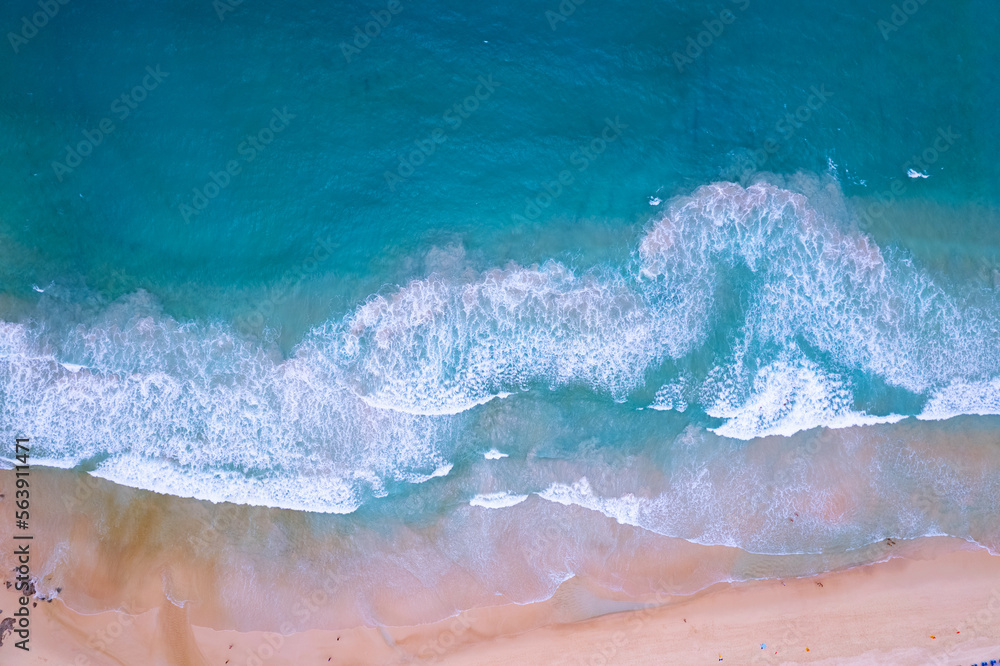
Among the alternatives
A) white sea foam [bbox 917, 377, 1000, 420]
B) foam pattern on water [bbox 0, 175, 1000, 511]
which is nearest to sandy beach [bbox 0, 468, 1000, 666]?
foam pattern on water [bbox 0, 175, 1000, 511]

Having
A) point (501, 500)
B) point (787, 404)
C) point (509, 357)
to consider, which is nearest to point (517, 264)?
point (509, 357)

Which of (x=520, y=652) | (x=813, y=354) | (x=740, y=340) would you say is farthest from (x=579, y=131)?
(x=520, y=652)

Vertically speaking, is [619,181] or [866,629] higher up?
[619,181]

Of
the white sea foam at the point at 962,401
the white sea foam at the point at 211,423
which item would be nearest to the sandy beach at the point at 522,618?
the white sea foam at the point at 211,423

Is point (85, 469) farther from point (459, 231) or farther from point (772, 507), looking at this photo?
point (772, 507)

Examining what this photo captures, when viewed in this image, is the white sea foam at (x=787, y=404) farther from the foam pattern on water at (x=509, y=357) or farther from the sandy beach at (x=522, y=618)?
Result: the sandy beach at (x=522, y=618)
